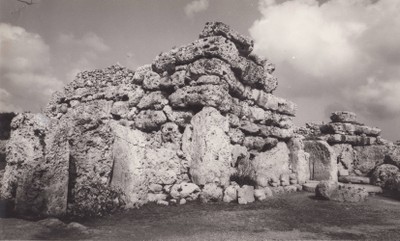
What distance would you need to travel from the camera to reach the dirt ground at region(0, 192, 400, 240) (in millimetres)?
3342

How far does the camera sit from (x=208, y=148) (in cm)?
568

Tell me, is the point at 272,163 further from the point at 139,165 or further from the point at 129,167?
the point at 129,167

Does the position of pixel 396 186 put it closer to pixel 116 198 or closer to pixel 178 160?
pixel 178 160

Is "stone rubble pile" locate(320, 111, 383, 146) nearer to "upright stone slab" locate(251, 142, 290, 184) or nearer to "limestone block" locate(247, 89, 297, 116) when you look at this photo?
"limestone block" locate(247, 89, 297, 116)

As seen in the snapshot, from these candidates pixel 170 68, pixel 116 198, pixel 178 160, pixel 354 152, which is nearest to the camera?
pixel 116 198

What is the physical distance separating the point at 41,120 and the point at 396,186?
763 centimetres

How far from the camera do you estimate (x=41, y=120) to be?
13.0 ft

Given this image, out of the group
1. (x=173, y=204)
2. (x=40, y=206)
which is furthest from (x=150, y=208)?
(x=40, y=206)

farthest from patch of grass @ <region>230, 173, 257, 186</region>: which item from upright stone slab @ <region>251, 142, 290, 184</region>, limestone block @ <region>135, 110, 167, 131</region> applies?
limestone block @ <region>135, 110, 167, 131</region>

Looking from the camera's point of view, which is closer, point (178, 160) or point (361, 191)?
point (178, 160)

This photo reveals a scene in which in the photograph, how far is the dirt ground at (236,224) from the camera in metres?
3.34

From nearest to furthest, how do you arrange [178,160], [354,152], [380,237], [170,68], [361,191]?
1. [380,237]
2. [178,160]
3. [361,191]
4. [170,68]
5. [354,152]

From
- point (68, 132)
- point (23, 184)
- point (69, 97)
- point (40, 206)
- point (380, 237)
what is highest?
point (69, 97)

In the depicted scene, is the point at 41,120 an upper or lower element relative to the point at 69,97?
lower
